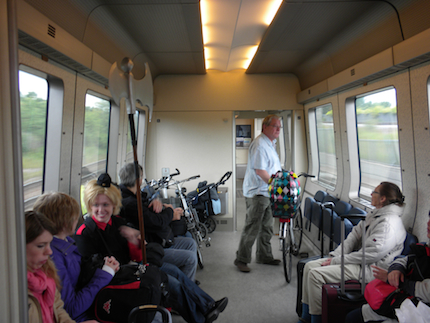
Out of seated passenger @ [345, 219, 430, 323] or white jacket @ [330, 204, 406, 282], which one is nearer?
seated passenger @ [345, 219, 430, 323]

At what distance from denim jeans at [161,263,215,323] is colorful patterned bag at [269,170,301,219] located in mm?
1410

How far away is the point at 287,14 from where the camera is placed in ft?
10.8

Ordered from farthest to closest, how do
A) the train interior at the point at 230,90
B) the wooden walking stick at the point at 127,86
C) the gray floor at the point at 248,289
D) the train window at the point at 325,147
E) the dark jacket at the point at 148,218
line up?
the train window at the point at 325,147 → the gray floor at the point at 248,289 → the dark jacket at the point at 148,218 → the train interior at the point at 230,90 → the wooden walking stick at the point at 127,86

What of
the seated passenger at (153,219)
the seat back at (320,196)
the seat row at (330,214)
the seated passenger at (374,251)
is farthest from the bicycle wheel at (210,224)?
the seated passenger at (374,251)

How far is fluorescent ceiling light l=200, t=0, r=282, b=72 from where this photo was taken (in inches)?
128

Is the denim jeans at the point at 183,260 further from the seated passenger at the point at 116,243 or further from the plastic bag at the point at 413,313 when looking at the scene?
the plastic bag at the point at 413,313

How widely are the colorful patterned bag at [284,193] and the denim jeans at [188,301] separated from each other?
4.63ft

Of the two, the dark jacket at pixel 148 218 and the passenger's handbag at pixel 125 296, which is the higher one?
the dark jacket at pixel 148 218

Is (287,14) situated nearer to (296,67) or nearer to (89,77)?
(89,77)

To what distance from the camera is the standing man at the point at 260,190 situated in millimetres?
4191

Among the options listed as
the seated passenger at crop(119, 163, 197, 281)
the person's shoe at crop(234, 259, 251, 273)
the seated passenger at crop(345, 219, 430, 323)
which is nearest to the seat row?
the person's shoe at crop(234, 259, 251, 273)

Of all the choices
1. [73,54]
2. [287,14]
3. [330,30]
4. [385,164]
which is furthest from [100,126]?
[385,164]

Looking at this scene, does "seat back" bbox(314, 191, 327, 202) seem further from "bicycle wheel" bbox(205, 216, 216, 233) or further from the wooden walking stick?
the wooden walking stick

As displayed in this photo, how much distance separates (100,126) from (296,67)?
3.97 meters
